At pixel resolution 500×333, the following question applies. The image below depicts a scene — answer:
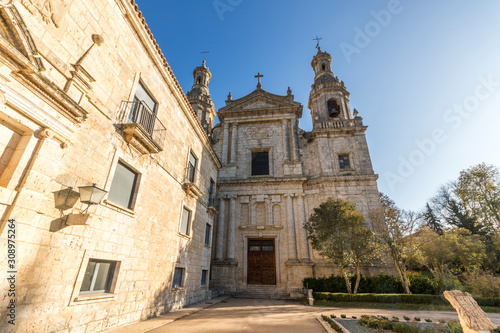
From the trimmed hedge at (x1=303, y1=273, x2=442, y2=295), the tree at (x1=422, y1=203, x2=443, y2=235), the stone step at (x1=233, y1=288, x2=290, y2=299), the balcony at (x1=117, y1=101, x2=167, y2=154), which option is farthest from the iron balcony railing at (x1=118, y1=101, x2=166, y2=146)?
the tree at (x1=422, y1=203, x2=443, y2=235)

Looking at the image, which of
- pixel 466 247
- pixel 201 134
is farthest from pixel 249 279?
pixel 466 247

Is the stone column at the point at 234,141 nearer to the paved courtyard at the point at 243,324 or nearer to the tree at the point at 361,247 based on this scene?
the tree at the point at 361,247

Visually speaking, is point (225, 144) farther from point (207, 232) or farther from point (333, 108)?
point (333, 108)

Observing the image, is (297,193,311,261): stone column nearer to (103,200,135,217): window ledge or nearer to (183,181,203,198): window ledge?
(183,181,203,198): window ledge

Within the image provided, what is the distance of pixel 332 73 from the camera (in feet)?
80.6

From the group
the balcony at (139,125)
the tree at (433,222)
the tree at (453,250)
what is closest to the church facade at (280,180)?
the tree at (453,250)

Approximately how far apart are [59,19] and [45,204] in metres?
4.10

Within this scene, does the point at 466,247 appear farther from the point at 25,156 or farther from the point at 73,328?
the point at 25,156

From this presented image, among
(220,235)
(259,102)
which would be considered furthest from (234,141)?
(220,235)

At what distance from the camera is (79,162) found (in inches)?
209

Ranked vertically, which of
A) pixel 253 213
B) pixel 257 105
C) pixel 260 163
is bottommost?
pixel 253 213

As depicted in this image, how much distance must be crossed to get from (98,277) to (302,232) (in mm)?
13882

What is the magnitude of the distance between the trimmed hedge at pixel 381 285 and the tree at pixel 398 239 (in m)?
0.45

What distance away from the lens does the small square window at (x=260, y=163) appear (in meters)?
20.2
